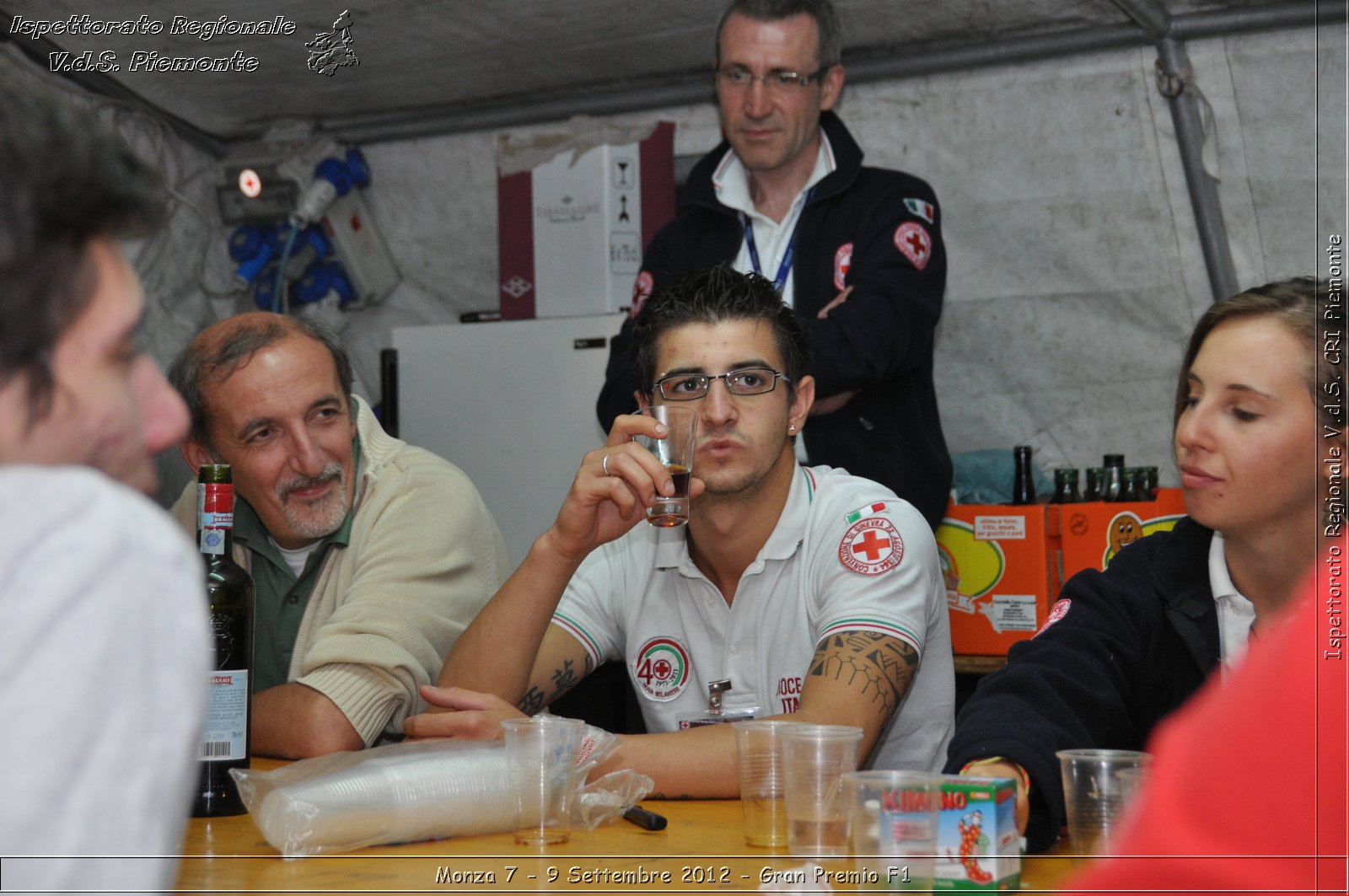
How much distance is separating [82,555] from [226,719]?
3.81 feet

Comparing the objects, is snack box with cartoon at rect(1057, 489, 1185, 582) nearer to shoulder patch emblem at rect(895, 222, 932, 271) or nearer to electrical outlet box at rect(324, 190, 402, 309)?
shoulder patch emblem at rect(895, 222, 932, 271)

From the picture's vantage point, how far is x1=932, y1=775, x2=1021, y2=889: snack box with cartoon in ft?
Result: 3.94

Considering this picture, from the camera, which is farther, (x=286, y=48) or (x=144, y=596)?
(x=286, y=48)

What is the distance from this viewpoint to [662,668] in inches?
96.3

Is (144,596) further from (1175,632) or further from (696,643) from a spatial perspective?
(696,643)

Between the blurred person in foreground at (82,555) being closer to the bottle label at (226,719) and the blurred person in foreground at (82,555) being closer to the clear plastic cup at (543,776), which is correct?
the clear plastic cup at (543,776)

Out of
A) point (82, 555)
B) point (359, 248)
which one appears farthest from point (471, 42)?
point (82, 555)

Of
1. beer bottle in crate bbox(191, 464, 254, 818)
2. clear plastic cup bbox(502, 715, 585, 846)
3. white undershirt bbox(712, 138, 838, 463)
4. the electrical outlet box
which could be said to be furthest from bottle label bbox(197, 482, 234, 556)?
the electrical outlet box

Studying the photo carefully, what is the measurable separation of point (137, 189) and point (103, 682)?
0.94ft

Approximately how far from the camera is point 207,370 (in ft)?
8.42

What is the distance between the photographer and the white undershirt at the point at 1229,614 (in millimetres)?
1848

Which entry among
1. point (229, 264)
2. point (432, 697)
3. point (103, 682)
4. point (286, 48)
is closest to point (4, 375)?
point (103, 682)

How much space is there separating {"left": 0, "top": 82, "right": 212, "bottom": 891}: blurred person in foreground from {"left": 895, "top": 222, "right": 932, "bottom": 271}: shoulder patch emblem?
2.51 m

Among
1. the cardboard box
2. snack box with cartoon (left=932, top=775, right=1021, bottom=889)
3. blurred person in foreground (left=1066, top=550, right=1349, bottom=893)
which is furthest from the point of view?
the cardboard box
